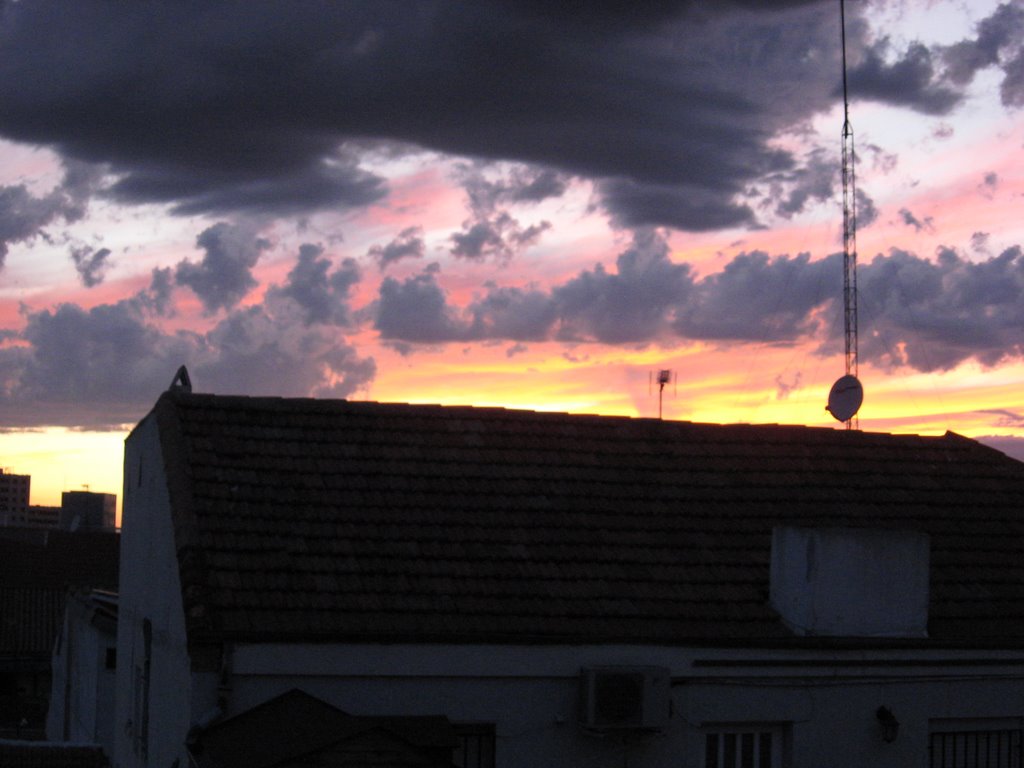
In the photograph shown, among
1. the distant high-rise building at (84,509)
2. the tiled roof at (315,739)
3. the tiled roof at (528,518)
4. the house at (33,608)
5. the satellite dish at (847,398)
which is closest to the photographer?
the tiled roof at (315,739)

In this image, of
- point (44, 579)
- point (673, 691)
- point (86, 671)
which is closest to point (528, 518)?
point (673, 691)

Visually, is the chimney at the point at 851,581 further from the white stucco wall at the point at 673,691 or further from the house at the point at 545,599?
the white stucco wall at the point at 673,691

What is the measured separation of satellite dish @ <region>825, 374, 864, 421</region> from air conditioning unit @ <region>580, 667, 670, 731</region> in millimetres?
7327

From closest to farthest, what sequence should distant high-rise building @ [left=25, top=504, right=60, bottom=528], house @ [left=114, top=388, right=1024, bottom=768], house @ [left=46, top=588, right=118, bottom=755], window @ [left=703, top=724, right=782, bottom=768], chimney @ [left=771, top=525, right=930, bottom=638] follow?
house @ [left=114, top=388, right=1024, bottom=768]
window @ [left=703, top=724, right=782, bottom=768]
chimney @ [left=771, top=525, right=930, bottom=638]
house @ [left=46, top=588, right=118, bottom=755]
distant high-rise building @ [left=25, top=504, right=60, bottom=528]

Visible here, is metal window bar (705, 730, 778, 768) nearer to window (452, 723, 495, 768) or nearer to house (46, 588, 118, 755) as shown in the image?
window (452, 723, 495, 768)

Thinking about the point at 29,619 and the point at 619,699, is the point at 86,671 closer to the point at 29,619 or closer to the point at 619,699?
the point at 619,699

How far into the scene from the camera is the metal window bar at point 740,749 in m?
13.0

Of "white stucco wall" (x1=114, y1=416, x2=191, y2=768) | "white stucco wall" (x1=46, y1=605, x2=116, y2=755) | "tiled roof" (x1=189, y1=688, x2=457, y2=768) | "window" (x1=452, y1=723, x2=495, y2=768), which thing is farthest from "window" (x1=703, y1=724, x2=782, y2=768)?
"white stucco wall" (x1=46, y1=605, x2=116, y2=755)

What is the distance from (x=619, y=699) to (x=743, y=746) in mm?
1818

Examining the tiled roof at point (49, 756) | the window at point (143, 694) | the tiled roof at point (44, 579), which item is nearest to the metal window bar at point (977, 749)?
the window at point (143, 694)

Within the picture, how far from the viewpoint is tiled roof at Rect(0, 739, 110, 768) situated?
78.4 feet

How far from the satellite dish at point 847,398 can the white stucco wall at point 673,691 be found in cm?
525

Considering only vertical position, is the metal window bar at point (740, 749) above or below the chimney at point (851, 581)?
below

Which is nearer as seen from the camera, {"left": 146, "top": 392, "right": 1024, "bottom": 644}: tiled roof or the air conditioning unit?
the air conditioning unit
